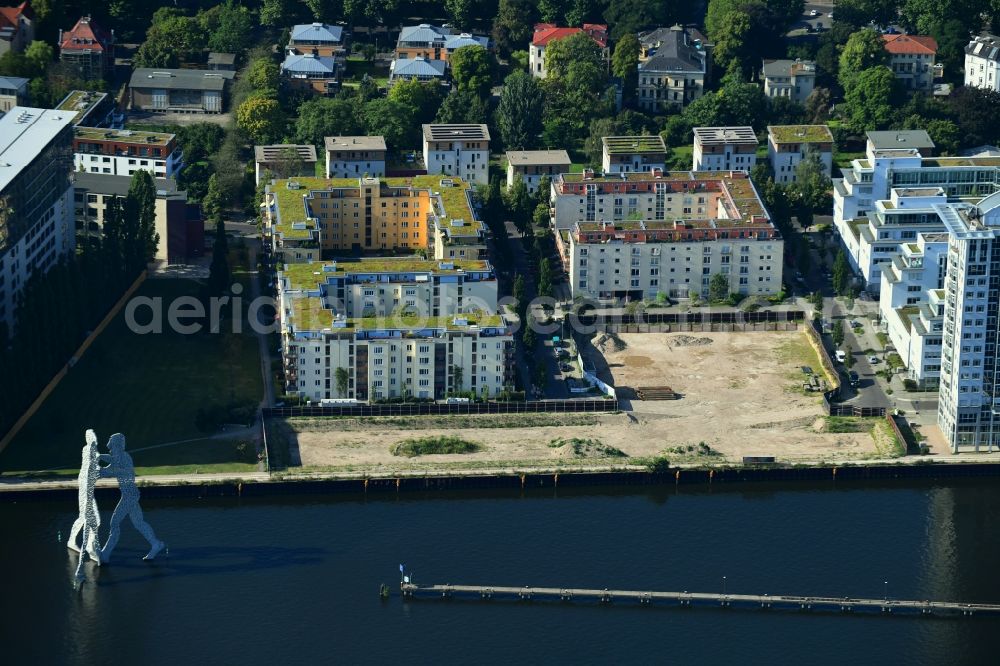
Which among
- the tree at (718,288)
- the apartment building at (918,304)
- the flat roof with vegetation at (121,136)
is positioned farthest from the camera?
the flat roof with vegetation at (121,136)

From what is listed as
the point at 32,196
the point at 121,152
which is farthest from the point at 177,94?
the point at 32,196

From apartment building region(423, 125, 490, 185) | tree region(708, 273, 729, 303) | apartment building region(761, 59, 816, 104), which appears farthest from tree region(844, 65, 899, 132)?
tree region(708, 273, 729, 303)

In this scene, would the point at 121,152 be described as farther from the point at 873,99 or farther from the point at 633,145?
the point at 873,99

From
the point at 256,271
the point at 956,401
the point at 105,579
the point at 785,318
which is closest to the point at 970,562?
the point at 956,401

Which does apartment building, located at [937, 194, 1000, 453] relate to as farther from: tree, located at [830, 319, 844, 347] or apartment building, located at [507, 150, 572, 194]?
apartment building, located at [507, 150, 572, 194]

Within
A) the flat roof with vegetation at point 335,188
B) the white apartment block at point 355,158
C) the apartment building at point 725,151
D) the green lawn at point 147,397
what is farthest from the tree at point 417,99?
the green lawn at point 147,397

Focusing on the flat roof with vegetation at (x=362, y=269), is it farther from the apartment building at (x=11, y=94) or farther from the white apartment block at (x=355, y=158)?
the apartment building at (x=11, y=94)
